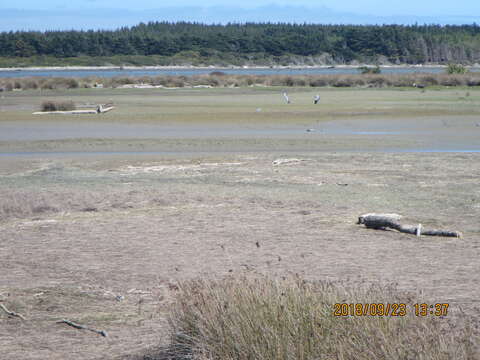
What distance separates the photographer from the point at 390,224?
1251 centimetres

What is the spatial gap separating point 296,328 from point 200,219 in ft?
25.0

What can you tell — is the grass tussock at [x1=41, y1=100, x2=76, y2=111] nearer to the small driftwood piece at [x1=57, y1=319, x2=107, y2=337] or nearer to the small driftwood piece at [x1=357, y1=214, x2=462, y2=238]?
the small driftwood piece at [x1=357, y1=214, x2=462, y2=238]

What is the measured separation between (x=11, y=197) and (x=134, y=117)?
22774 millimetres

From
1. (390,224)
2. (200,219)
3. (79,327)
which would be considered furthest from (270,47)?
(79,327)

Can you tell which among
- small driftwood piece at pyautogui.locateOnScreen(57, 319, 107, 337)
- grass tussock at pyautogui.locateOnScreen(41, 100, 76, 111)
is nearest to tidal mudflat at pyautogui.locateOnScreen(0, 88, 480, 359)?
small driftwood piece at pyautogui.locateOnScreen(57, 319, 107, 337)

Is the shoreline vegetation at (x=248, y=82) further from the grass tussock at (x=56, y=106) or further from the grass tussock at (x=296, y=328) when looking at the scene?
the grass tussock at (x=296, y=328)

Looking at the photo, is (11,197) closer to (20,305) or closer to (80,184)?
(80,184)

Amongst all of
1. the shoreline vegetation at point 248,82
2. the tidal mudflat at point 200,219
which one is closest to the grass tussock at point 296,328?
the tidal mudflat at point 200,219

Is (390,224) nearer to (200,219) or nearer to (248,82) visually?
(200,219)

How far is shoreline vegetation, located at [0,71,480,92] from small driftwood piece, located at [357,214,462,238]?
54084mm

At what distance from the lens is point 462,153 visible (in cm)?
2403

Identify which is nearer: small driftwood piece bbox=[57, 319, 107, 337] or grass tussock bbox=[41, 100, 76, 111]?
small driftwood piece bbox=[57, 319, 107, 337]

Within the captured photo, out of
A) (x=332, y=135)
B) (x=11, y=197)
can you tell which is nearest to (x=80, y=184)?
(x=11, y=197)

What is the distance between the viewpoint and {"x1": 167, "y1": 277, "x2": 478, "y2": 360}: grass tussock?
223 inches
